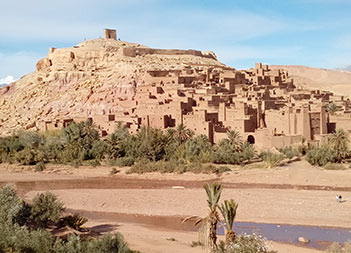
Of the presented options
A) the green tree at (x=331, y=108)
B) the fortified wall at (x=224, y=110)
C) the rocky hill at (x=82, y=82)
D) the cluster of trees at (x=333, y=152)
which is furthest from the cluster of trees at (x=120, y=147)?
the green tree at (x=331, y=108)

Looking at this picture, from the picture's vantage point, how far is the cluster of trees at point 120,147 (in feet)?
90.8

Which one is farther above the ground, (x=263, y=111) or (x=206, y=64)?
(x=206, y=64)

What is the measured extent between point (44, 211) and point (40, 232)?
293cm

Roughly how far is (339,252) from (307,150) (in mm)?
17860

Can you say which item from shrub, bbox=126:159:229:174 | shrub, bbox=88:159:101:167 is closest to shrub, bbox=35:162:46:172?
shrub, bbox=88:159:101:167

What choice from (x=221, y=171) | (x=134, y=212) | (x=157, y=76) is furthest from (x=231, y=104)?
(x=134, y=212)

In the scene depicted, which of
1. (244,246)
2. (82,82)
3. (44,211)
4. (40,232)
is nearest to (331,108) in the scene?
(82,82)

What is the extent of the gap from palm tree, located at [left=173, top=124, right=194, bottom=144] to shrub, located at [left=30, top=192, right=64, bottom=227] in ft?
46.0

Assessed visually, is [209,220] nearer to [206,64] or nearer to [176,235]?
[176,235]

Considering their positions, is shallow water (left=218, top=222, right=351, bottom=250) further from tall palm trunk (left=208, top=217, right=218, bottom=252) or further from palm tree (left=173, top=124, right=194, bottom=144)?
palm tree (left=173, top=124, right=194, bottom=144)

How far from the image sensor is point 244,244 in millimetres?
10617

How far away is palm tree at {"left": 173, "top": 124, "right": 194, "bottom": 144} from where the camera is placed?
95.0ft

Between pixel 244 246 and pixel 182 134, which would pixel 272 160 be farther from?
pixel 244 246

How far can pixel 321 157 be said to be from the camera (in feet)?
85.1
